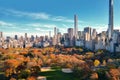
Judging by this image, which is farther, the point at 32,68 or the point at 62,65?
the point at 62,65

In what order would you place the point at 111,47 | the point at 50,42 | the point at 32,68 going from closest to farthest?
the point at 32,68 → the point at 111,47 → the point at 50,42

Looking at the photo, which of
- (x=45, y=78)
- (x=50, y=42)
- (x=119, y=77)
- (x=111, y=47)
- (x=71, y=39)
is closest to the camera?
(x=119, y=77)

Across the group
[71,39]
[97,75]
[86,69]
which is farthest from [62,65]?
[71,39]

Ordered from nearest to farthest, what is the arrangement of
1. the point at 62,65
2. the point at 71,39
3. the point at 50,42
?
1. the point at 62,65
2. the point at 71,39
3. the point at 50,42

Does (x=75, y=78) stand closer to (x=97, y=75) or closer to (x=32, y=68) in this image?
(x=97, y=75)

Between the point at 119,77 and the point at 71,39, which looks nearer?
the point at 119,77

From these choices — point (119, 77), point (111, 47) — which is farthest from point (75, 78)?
point (111, 47)

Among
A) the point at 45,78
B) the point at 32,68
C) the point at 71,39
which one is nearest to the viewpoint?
the point at 45,78

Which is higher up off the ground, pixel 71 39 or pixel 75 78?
pixel 71 39

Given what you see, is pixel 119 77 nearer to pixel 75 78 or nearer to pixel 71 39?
pixel 75 78
